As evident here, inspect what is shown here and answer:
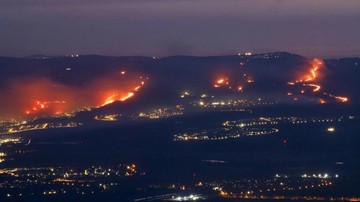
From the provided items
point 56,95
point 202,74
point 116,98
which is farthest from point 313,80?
point 56,95

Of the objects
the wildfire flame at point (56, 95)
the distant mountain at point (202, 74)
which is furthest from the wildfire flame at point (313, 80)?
the wildfire flame at point (56, 95)

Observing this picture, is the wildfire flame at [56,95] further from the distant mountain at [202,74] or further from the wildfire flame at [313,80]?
the wildfire flame at [313,80]

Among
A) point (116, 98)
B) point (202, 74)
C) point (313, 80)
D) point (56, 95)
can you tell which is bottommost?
point (116, 98)

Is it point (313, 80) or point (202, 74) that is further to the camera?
point (202, 74)

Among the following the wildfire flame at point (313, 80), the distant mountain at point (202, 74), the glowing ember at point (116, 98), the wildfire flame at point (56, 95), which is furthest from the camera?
the distant mountain at point (202, 74)

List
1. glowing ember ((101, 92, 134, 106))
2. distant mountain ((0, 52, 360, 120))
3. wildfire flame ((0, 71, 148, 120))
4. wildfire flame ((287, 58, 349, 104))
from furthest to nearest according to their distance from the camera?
distant mountain ((0, 52, 360, 120)), wildfire flame ((287, 58, 349, 104)), glowing ember ((101, 92, 134, 106)), wildfire flame ((0, 71, 148, 120))

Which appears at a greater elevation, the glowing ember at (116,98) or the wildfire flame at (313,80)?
the wildfire flame at (313,80)

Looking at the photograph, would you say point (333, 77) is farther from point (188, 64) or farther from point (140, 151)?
point (140, 151)

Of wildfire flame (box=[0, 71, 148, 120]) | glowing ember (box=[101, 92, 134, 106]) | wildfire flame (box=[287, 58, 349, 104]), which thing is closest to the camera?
wildfire flame (box=[0, 71, 148, 120])

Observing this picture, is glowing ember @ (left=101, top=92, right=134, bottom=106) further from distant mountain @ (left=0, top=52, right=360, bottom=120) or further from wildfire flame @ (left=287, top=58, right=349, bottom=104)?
wildfire flame @ (left=287, top=58, right=349, bottom=104)

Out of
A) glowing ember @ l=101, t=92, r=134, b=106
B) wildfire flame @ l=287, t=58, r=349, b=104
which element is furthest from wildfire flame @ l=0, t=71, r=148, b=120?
wildfire flame @ l=287, t=58, r=349, b=104

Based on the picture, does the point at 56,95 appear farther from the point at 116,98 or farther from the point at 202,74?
the point at 202,74

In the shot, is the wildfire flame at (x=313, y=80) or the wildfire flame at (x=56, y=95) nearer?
the wildfire flame at (x=56, y=95)

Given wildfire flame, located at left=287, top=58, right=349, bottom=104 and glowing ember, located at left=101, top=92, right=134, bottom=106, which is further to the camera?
wildfire flame, located at left=287, top=58, right=349, bottom=104
